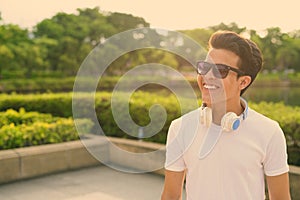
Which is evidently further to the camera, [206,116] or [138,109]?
[138,109]

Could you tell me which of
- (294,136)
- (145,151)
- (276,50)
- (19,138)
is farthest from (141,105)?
(276,50)

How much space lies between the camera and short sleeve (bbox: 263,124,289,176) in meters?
1.75

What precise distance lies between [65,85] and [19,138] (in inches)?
1450

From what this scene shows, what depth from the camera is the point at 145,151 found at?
643 centimetres

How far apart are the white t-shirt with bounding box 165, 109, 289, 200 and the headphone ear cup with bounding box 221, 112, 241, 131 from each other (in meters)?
0.05

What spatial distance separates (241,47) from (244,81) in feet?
0.55

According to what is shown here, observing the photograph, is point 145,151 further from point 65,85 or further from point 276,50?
point 276,50

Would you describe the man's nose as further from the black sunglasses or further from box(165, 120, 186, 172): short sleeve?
box(165, 120, 186, 172): short sleeve

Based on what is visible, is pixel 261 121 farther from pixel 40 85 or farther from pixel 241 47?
pixel 40 85

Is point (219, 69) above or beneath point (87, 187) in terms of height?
above

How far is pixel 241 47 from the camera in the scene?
1.78 metres

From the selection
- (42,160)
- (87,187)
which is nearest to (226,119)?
(87,187)

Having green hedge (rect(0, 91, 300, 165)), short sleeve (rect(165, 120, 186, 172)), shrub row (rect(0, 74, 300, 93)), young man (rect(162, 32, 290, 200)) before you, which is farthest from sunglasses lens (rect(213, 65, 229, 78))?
shrub row (rect(0, 74, 300, 93))

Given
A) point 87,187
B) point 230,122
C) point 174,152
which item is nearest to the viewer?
point 230,122
